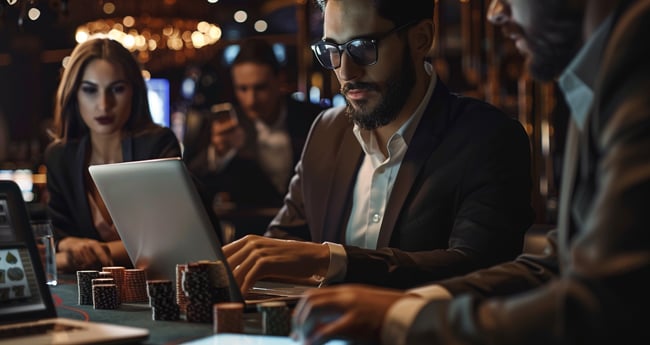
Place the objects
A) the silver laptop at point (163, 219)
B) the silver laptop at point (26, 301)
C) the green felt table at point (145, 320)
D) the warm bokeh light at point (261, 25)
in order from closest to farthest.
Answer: the silver laptop at point (26, 301) < the green felt table at point (145, 320) < the silver laptop at point (163, 219) < the warm bokeh light at point (261, 25)

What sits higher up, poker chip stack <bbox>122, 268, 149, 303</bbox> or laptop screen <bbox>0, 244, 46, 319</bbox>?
laptop screen <bbox>0, 244, 46, 319</bbox>

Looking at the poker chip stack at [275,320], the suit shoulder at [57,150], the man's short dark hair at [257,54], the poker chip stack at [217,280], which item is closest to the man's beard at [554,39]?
the poker chip stack at [275,320]

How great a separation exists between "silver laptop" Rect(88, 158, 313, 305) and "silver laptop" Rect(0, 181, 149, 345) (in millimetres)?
299

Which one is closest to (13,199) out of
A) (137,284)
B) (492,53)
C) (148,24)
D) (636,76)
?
(137,284)

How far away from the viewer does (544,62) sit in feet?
4.88

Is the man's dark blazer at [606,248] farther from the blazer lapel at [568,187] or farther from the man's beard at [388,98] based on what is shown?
the man's beard at [388,98]

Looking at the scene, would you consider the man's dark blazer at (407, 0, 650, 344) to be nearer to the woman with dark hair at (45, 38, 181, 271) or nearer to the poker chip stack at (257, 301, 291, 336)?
the poker chip stack at (257, 301, 291, 336)

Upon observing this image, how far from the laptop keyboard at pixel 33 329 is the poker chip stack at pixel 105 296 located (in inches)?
16.8

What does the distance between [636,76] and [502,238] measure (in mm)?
1333

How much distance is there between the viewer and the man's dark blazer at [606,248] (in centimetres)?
113

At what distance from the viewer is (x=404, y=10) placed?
274 centimetres

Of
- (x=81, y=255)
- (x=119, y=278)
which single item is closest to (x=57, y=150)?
(x=81, y=255)

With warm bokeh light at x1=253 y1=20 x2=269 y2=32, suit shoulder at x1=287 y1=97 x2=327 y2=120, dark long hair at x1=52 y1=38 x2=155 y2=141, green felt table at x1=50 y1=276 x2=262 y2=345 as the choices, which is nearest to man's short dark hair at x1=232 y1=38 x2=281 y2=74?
suit shoulder at x1=287 y1=97 x2=327 y2=120

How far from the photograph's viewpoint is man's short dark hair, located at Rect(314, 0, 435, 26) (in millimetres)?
2694
